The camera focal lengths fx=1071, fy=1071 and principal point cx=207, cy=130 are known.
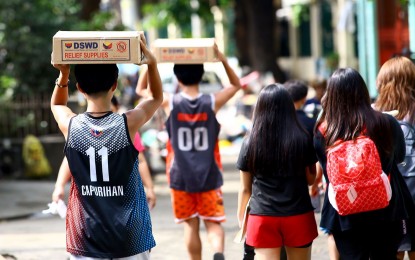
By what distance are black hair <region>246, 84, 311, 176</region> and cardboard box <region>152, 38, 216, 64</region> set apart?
54.7 inches

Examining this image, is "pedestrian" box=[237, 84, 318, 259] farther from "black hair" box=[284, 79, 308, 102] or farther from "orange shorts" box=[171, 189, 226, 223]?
"black hair" box=[284, 79, 308, 102]

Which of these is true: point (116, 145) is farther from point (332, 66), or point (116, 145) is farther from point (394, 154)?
point (332, 66)

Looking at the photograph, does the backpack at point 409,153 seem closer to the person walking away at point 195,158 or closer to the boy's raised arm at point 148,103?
the person walking away at point 195,158

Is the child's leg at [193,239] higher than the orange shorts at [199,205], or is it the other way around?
the orange shorts at [199,205]

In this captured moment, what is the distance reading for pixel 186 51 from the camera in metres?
8.50

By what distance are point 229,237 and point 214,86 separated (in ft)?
61.2

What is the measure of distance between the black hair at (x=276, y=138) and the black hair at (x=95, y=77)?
56.0 inches

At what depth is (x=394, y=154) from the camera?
6.70m

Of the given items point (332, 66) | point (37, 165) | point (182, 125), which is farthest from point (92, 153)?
point (332, 66)

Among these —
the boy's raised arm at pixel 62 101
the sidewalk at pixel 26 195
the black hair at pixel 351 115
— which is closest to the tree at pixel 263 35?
the sidewalk at pixel 26 195

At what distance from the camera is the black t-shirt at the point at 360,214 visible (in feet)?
21.3

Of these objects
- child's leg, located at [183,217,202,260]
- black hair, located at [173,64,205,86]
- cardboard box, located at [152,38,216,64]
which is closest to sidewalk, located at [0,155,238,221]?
child's leg, located at [183,217,202,260]

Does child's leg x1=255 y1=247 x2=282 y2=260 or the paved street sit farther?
the paved street

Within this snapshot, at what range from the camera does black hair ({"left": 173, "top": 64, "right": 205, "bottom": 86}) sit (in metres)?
8.91
